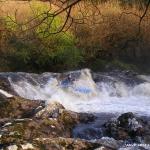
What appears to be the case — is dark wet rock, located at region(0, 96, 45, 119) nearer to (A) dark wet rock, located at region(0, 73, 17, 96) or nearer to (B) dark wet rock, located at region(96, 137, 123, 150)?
(B) dark wet rock, located at region(96, 137, 123, 150)

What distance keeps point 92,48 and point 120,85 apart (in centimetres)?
250

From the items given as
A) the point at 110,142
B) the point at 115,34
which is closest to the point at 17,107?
the point at 110,142

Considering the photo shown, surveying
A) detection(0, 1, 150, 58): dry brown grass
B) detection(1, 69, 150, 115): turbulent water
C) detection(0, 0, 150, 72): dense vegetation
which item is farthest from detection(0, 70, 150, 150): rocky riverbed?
detection(0, 1, 150, 58): dry brown grass

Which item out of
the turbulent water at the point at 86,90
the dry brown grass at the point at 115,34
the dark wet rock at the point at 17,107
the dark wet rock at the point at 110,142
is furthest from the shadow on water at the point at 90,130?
the dry brown grass at the point at 115,34

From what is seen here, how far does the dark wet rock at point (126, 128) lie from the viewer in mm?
9467

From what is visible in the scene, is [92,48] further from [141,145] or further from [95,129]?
[141,145]

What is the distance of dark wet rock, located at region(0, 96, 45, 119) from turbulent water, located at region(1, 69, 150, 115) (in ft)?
7.41

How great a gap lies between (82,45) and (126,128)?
7.55 metres

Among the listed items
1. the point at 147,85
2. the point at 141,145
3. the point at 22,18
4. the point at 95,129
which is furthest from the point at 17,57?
the point at 141,145

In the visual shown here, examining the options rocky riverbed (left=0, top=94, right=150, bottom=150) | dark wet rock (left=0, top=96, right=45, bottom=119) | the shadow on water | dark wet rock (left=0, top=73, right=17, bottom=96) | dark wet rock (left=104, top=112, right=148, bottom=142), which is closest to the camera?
rocky riverbed (left=0, top=94, right=150, bottom=150)

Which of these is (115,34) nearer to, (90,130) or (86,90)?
(86,90)

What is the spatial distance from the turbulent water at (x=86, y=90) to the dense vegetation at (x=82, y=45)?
87cm

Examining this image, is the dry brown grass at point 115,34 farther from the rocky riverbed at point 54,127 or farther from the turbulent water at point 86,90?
the rocky riverbed at point 54,127

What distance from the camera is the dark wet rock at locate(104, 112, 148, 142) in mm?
9467
